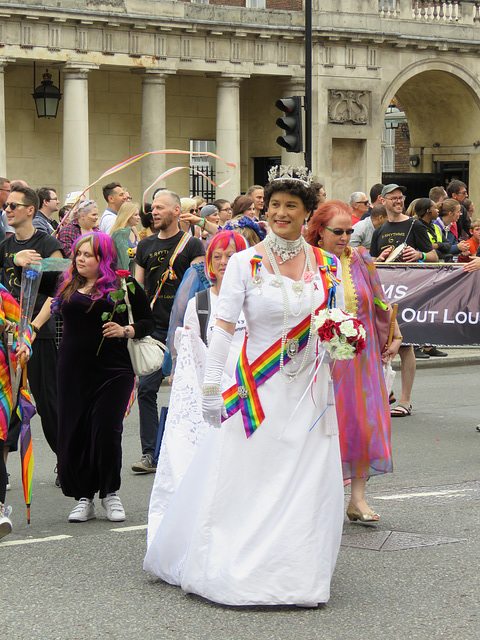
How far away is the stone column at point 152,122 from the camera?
1125 inches

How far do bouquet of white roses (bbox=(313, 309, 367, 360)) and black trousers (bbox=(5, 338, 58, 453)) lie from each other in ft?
11.4

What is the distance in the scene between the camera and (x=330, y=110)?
30.5 metres

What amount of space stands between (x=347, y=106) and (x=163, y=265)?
2216cm

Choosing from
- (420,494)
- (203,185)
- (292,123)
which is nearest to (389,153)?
(203,185)

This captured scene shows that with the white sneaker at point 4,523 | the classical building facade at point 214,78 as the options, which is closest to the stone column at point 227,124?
the classical building facade at point 214,78

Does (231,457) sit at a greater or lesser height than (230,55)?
lesser

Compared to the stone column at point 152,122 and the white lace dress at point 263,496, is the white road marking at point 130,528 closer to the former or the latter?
the white lace dress at point 263,496

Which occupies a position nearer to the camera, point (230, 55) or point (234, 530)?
point (234, 530)

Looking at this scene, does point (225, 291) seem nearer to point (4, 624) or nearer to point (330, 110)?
point (4, 624)

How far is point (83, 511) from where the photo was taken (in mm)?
7414

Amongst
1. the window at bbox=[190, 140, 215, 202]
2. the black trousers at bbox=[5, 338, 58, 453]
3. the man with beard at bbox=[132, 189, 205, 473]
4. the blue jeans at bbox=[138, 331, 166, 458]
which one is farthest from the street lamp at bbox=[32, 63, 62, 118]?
the black trousers at bbox=[5, 338, 58, 453]

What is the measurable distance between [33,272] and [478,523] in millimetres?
3063

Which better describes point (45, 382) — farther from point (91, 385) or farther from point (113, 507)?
point (113, 507)

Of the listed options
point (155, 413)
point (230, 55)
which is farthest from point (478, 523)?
point (230, 55)
